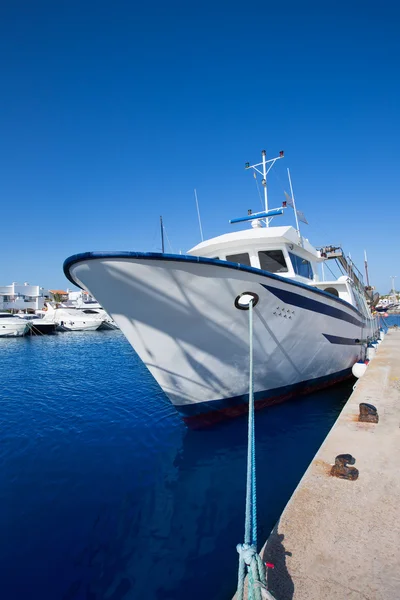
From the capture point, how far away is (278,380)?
23.4ft

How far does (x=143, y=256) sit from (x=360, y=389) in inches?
224

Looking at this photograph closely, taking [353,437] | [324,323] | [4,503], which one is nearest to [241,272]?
[353,437]

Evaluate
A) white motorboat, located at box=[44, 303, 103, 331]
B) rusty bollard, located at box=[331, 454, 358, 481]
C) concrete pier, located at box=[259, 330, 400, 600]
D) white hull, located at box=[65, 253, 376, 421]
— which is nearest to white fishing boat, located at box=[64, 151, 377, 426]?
white hull, located at box=[65, 253, 376, 421]

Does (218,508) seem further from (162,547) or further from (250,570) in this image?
(250,570)

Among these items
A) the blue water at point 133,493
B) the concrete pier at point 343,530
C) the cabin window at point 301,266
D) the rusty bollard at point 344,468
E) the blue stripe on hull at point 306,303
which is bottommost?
the blue water at point 133,493

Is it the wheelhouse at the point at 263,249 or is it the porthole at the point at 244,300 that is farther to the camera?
the wheelhouse at the point at 263,249

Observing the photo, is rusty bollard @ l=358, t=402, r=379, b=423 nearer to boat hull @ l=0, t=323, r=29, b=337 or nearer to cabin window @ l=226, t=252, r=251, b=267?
cabin window @ l=226, t=252, r=251, b=267

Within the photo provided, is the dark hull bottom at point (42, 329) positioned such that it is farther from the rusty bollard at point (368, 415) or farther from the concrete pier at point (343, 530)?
the concrete pier at point (343, 530)

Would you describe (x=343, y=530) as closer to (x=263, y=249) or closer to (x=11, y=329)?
(x=263, y=249)

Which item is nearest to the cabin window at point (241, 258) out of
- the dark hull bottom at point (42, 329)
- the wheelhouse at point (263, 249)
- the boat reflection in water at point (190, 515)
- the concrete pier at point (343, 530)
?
the wheelhouse at point (263, 249)

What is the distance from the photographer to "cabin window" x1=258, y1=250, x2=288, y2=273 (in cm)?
809

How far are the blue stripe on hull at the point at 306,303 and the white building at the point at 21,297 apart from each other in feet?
228

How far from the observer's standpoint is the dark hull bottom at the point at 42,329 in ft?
112

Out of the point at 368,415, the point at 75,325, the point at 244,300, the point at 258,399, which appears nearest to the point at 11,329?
the point at 75,325
